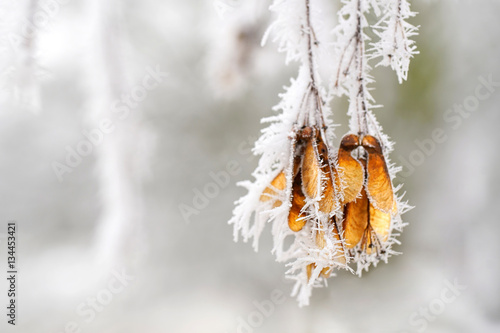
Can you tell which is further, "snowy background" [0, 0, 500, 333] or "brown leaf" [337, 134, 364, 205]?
"snowy background" [0, 0, 500, 333]

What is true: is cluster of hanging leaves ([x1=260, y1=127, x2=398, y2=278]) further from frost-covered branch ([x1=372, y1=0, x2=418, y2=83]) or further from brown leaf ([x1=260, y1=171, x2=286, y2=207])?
frost-covered branch ([x1=372, y1=0, x2=418, y2=83])

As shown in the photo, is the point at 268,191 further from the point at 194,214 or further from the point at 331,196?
the point at 194,214

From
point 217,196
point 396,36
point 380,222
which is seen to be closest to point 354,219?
point 380,222

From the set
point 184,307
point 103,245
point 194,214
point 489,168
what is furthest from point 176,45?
point 489,168

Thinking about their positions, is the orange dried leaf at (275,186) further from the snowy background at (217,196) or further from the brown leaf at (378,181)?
the snowy background at (217,196)

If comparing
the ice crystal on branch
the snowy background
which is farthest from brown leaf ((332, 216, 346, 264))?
the snowy background

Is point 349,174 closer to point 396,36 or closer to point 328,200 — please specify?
point 328,200

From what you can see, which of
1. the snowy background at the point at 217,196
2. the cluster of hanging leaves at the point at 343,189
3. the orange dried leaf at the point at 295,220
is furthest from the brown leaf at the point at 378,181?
the snowy background at the point at 217,196
